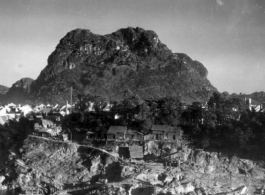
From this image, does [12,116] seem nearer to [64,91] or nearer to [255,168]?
[64,91]

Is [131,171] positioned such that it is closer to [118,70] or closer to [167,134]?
[167,134]

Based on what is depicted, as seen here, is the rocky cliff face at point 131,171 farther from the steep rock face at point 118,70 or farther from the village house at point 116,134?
the steep rock face at point 118,70

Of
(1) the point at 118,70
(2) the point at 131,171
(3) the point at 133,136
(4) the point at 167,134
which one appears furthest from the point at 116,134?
(1) the point at 118,70

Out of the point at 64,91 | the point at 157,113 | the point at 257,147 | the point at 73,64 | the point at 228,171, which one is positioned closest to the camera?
the point at 228,171

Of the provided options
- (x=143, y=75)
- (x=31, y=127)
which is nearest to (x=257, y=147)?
(x=31, y=127)

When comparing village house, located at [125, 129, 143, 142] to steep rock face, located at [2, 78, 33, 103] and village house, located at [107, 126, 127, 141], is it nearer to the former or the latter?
village house, located at [107, 126, 127, 141]

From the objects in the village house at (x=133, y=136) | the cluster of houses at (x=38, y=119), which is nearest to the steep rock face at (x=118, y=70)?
the cluster of houses at (x=38, y=119)
